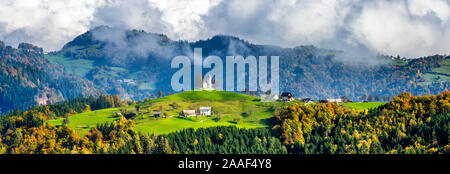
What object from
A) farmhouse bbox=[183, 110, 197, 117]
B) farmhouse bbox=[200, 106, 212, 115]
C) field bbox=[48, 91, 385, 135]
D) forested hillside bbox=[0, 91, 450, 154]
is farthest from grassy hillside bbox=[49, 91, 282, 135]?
forested hillside bbox=[0, 91, 450, 154]

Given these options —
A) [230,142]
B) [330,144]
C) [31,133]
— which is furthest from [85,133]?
[330,144]

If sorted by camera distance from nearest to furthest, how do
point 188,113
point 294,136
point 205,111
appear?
1. point 294,136
2. point 188,113
3. point 205,111

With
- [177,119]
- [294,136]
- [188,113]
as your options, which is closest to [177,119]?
[177,119]

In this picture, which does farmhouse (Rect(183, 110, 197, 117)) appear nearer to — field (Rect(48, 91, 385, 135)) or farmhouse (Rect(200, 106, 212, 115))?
field (Rect(48, 91, 385, 135))

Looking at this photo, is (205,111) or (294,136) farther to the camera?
(205,111)

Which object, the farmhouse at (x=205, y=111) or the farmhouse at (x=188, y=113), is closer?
the farmhouse at (x=188, y=113)

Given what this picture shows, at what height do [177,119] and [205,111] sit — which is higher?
[205,111]

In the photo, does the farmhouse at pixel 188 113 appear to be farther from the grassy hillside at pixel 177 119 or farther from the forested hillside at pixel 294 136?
the forested hillside at pixel 294 136

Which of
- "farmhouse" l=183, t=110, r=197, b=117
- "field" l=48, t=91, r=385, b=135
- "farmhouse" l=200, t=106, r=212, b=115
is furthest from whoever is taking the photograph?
"farmhouse" l=200, t=106, r=212, b=115

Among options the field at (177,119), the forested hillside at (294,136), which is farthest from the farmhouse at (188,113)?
the forested hillside at (294,136)

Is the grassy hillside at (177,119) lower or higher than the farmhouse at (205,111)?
lower

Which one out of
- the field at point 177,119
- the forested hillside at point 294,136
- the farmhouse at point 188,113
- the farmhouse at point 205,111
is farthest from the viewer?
the farmhouse at point 205,111

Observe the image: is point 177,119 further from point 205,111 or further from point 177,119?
point 205,111
